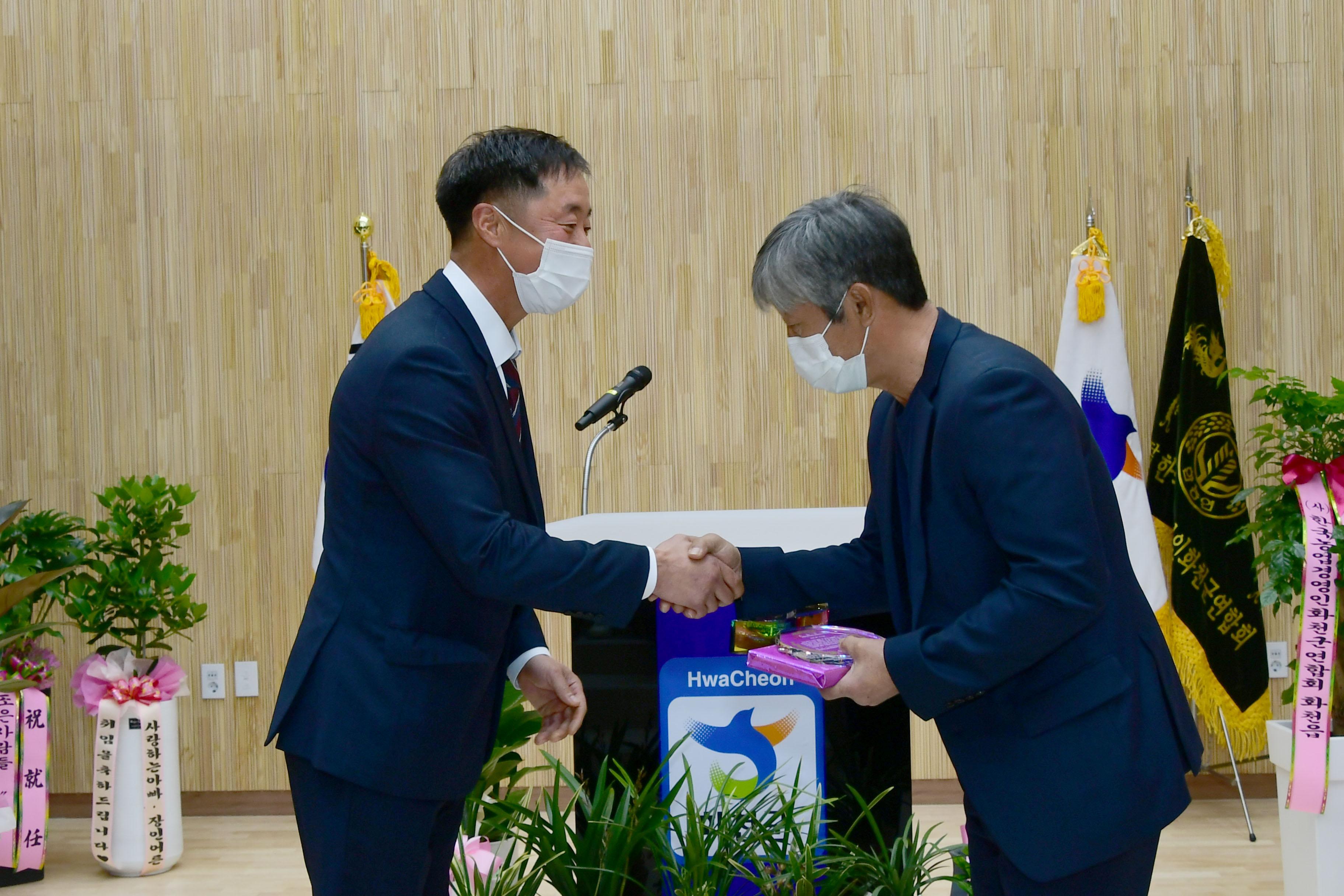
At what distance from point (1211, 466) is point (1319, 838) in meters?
1.46

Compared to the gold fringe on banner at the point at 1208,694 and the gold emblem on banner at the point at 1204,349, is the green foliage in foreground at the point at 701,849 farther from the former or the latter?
the gold emblem on banner at the point at 1204,349

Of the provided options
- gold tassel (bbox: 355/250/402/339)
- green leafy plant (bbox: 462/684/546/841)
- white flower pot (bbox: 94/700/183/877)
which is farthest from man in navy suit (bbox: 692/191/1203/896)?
white flower pot (bbox: 94/700/183/877)

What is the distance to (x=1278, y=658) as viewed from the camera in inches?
177

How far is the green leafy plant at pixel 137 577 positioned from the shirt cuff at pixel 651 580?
2.63 metres

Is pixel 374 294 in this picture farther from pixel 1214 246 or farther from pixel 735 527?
pixel 1214 246

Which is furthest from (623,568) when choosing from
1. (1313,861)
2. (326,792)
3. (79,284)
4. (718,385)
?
(79,284)

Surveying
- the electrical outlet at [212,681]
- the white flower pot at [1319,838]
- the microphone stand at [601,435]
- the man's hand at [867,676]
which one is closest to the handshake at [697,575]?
the man's hand at [867,676]

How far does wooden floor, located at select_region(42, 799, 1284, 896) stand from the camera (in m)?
3.70

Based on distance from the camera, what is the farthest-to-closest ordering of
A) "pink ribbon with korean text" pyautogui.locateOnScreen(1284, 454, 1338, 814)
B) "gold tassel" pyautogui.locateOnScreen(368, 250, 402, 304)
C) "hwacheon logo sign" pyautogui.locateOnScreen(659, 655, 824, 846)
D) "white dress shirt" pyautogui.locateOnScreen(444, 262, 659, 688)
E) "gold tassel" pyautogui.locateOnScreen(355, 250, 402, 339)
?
Answer: "gold tassel" pyautogui.locateOnScreen(368, 250, 402, 304), "gold tassel" pyautogui.locateOnScreen(355, 250, 402, 339), "pink ribbon with korean text" pyautogui.locateOnScreen(1284, 454, 1338, 814), "hwacheon logo sign" pyautogui.locateOnScreen(659, 655, 824, 846), "white dress shirt" pyautogui.locateOnScreen(444, 262, 659, 688)

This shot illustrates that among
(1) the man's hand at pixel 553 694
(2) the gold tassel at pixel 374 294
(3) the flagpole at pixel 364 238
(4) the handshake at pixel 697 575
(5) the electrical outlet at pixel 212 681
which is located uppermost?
(3) the flagpole at pixel 364 238

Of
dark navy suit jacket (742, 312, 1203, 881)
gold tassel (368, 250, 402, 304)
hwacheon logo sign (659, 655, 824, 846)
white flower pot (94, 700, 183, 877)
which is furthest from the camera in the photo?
gold tassel (368, 250, 402, 304)

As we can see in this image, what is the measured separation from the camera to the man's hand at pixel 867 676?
1.64m

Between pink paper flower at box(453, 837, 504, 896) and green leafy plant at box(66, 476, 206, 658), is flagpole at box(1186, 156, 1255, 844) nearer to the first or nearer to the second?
pink paper flower at box(453, 837, 504, 896)

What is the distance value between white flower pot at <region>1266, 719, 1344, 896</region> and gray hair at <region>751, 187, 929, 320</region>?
6.99 ft
